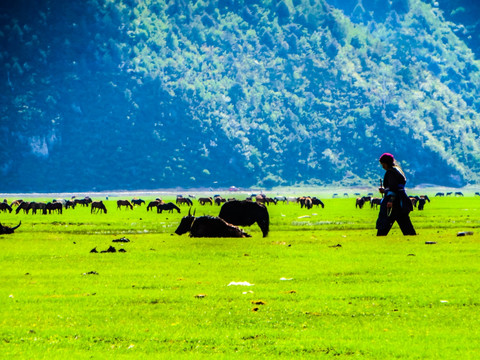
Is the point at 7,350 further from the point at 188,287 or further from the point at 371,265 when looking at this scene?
the point at 371,265

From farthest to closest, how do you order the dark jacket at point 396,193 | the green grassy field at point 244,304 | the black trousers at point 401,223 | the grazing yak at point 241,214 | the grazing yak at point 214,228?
the grazing yak at point 241,214 < the grazing yak at point 214,228 < the black trousers at point 401,223 < the dark jacket at point 396,193 < the green grassy field at point 244,304

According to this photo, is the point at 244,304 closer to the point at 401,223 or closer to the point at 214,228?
the point at 401,223

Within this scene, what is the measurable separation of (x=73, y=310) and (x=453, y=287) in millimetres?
7631

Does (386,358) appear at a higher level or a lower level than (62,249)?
lower

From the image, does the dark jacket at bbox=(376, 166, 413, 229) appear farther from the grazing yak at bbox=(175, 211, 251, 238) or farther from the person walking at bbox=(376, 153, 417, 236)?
the grazing yak at bbox=(175, 211, 251, 238)

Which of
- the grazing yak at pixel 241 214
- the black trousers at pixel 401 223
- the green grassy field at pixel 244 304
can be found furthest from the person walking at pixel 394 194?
the grazing yak at pixel 241 214

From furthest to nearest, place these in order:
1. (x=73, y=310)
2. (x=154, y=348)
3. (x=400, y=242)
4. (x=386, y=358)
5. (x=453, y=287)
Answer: (x=400, y=242), (x=453, y=287), (x=73, y=310), (x=154, y=348), (x=386, y=358)

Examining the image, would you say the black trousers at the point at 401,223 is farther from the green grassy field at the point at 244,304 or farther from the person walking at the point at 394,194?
the green grassy field at the point at 244,304

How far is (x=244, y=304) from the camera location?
14.9 metres

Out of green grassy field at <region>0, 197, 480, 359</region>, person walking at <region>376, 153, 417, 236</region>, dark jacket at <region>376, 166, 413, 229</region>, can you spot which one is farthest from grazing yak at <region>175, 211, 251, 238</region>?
green grassy field at <region>0, 197, 480, 359</region>

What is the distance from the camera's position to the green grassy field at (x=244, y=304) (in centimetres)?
1137

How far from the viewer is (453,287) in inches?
653

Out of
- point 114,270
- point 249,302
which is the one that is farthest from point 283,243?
point 249,302

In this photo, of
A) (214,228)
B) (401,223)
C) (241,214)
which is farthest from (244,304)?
(241,214)
